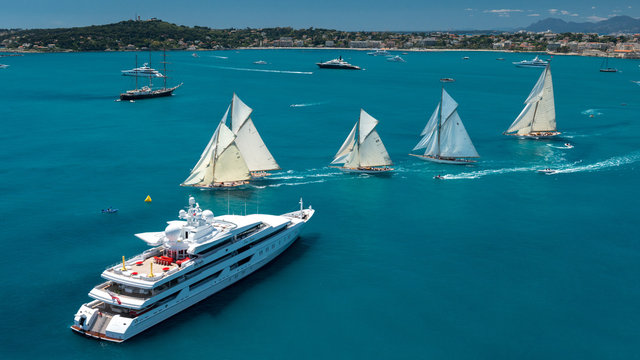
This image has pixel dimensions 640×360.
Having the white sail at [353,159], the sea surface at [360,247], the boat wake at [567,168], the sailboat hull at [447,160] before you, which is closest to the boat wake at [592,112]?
the sea surface at [360,247]

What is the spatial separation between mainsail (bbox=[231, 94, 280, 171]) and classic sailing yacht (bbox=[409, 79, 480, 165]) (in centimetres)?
2885

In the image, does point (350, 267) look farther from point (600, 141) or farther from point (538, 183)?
point (600, 141)

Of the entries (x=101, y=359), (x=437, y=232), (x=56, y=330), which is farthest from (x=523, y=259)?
(x=56, y=330)

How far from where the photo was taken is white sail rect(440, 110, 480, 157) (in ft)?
300

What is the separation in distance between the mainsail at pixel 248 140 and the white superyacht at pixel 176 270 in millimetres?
26669

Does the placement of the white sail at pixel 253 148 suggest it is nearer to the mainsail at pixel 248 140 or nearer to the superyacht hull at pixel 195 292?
the mainsail at pixel 248 140

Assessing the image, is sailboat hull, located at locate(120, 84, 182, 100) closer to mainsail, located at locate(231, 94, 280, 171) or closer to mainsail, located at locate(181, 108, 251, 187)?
mainsail, located at locate(231, 94, 280, 171)

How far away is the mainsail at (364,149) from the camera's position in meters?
82.8

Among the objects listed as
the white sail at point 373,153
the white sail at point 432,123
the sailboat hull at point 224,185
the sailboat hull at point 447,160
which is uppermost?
the white sail at point 432,123

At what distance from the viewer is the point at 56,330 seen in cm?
4178

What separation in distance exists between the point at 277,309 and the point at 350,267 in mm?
10766

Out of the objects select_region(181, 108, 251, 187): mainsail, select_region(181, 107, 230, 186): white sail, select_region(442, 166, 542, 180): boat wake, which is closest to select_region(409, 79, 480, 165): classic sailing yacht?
select_region(442, 166, 542, 180): boat wake

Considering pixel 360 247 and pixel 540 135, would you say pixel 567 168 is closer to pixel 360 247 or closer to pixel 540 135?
pixel 540 135

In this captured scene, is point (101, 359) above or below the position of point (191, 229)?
below
